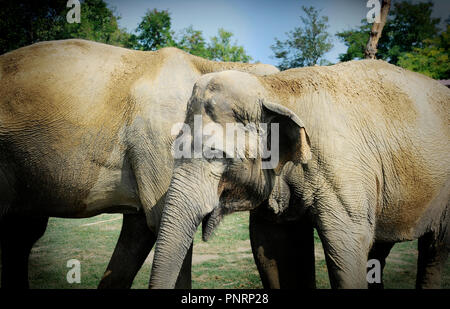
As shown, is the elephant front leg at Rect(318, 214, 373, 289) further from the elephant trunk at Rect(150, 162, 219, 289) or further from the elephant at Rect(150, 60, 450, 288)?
the elephant trunk at Rect(150, 162, 219, 289)

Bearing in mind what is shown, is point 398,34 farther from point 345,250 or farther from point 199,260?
point 345,250

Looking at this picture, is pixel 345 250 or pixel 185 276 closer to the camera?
pixel 345 250

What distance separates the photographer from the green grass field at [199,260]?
17.9ft

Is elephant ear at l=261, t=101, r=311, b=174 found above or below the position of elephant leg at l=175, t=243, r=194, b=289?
above

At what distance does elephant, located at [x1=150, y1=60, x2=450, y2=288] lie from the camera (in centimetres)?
279

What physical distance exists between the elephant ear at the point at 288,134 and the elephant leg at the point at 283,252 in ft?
2.70

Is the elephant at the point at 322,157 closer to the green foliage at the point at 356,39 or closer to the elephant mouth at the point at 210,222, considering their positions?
the elephant mouth at the point at 210,222

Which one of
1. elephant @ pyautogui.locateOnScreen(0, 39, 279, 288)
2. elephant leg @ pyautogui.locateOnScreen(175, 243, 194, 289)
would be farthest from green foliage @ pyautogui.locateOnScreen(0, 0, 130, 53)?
elephant leg @ pyautogui.locateOnScreen(175, 243, 194, 289)

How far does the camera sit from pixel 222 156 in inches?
111

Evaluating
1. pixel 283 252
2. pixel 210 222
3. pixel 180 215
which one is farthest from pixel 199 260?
pixel 180 215

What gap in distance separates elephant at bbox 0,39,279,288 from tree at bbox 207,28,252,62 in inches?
990

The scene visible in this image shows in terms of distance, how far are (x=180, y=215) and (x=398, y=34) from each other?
20.1m

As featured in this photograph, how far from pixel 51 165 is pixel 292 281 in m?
2.27
